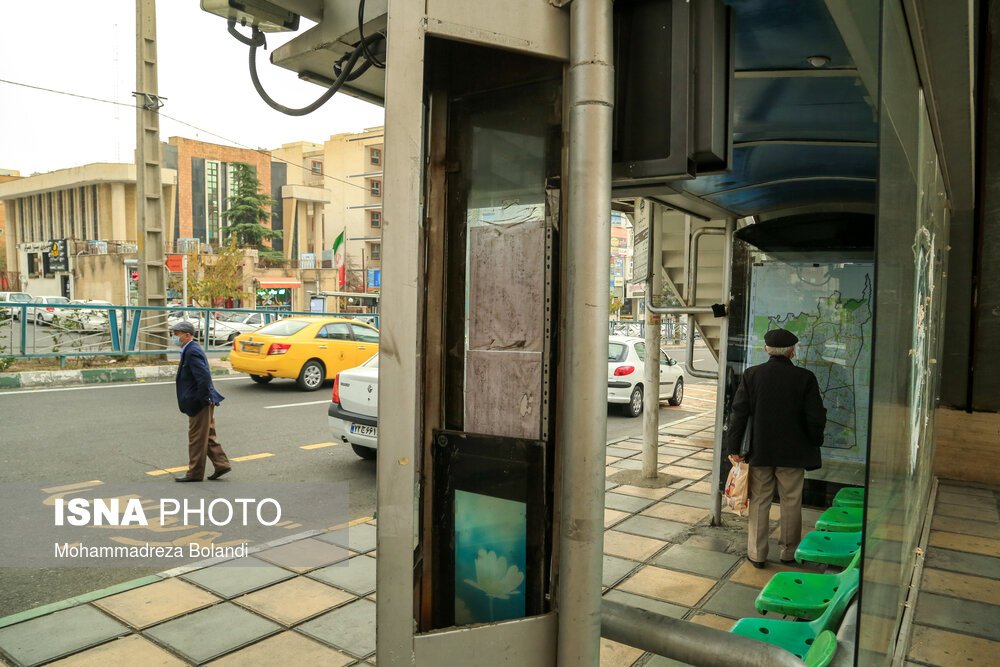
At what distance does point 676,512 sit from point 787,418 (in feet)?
5.73

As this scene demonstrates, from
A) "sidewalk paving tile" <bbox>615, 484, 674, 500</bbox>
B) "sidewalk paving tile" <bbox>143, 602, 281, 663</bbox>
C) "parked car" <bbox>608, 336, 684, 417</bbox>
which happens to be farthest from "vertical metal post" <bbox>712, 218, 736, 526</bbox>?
"parked car" <bbox>608, 336, 684, 417</bbox>

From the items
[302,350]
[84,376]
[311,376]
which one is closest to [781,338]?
[302,350]

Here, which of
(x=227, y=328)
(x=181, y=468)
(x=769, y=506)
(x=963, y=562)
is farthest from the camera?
(x=227, y=328)

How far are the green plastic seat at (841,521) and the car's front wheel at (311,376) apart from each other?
417 inches

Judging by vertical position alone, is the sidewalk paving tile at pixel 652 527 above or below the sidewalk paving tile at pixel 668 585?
below

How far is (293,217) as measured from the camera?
194 feet

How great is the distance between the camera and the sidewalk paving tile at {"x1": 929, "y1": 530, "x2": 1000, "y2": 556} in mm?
5426

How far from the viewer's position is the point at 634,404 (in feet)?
41.7

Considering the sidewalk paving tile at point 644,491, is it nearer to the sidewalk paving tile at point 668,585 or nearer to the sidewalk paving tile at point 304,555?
the sidewalk paving tile at point 668,585

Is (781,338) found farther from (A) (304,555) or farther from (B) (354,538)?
(A) (304,555)

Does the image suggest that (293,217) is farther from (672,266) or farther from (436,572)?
(436,572)

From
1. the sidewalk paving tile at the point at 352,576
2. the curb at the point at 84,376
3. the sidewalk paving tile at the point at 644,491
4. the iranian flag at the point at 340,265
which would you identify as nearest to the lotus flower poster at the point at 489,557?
the sidewalk paving tile at the point at 352,576

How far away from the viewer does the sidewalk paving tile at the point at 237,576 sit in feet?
14.0

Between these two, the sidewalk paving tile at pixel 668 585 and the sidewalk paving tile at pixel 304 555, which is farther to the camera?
the sidewalk paving tile at pixel 304 555
